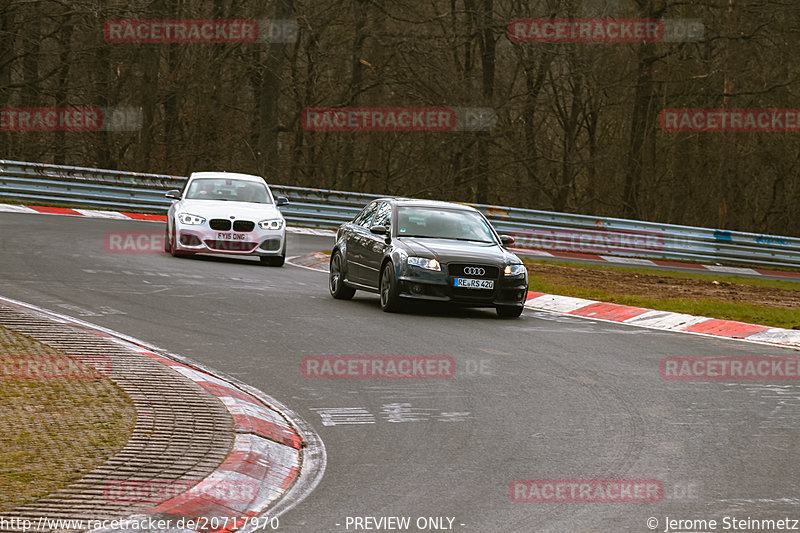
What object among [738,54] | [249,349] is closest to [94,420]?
[249,349]

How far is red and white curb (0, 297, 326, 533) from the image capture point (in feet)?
18.4

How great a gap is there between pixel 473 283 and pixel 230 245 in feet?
23.0

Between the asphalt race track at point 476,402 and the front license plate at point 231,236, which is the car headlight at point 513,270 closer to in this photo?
the asphalt race track at point 476,402

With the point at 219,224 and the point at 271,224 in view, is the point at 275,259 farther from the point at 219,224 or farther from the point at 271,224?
the point at 219,224

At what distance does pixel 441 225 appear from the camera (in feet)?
53.7

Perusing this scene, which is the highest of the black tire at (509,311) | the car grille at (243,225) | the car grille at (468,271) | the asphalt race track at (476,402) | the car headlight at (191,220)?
the car headlight at (191,220)

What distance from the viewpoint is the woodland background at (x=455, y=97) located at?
1468 inches

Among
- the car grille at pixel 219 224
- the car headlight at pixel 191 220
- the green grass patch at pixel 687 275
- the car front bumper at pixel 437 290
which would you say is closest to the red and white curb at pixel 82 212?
the green grass patch at pixel 687 275

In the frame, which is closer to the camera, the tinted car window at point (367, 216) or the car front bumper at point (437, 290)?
the car front bumper at point (437, 290)

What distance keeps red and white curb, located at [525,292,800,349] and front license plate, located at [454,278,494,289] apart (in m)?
2.11

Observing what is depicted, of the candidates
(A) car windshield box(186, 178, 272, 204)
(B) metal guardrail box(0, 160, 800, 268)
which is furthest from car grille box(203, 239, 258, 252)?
(B) metal guardrail box(0, 160, 800, 268)

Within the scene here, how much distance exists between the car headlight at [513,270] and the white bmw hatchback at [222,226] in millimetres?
6896

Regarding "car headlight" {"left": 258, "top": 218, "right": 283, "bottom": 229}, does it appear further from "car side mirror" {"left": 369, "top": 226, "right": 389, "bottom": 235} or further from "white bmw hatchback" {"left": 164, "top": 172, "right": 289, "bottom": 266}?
"car side mirror" {"left": 369, "top": 226, "right": 389, "bottom": 235}

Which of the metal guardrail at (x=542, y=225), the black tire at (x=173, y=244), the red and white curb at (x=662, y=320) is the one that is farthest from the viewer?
the metal guardrail at (x=542, y=225)
